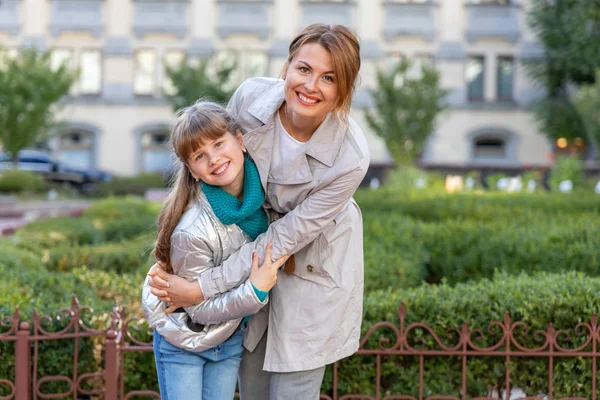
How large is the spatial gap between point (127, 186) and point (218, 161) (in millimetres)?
23752

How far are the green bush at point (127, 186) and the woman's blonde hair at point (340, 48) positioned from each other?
2333 cm

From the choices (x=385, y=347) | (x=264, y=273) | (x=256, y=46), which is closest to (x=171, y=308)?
(x=264, y=273)

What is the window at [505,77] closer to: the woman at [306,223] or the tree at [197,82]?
the tree at [197,82]

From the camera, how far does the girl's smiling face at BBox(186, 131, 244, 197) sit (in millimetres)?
3252

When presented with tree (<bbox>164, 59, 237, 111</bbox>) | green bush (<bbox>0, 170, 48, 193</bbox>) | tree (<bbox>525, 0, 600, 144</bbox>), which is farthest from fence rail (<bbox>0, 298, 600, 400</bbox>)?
tree (<bbox>525, 0, 600, 144</bbox>)

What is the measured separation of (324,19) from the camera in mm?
31328

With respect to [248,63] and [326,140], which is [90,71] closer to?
[248,63]

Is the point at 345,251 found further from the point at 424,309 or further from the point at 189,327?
the point at 424,309

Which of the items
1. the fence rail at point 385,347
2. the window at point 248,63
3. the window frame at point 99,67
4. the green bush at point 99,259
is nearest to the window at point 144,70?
the window frame at point 99,67

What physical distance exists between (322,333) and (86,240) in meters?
7.64

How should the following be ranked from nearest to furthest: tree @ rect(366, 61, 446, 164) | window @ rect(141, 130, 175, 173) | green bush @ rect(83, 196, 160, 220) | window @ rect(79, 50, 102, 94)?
green bush @ rect(83, 196, 160, 220) → tree @ rect(366, 61, 446, 164) → window @ rect(141, 130, 175, 173) → window @ rect(79, 50, 102, 94)

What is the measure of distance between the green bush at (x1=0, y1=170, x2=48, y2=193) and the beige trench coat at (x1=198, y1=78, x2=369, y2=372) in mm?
22591

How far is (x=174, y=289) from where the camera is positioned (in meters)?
3.25

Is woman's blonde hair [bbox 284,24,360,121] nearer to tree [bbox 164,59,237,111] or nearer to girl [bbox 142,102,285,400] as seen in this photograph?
girl [bbox 142,102,285,400]
